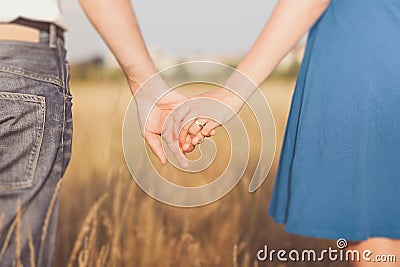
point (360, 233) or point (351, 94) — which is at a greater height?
point (351, 94)

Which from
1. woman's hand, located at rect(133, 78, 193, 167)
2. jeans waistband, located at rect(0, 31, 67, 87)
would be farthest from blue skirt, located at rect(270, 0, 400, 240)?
jeans waistband, located at rect(0, 31, 67, 87)

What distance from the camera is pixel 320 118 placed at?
133 centimetres

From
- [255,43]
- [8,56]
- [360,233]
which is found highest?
[255,43]

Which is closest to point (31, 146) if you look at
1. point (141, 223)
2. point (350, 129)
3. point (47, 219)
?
point (47, 219)

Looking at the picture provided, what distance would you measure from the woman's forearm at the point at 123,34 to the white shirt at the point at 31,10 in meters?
0.29

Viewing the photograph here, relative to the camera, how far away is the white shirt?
3.52ft

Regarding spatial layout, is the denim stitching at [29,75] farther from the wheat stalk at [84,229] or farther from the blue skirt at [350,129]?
the blue skirt at [350,129]

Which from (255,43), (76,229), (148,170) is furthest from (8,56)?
(76,229)

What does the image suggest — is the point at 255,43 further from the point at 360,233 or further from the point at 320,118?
the point at 360,233

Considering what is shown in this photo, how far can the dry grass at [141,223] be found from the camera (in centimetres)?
190

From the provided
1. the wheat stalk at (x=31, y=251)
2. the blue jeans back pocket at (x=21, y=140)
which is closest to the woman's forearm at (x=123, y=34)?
the blue jeans back pocket at (x=21, y=140)

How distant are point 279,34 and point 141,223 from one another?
1.08 m

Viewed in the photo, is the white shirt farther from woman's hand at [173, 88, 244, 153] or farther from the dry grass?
the dry grass

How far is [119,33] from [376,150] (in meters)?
0.60
